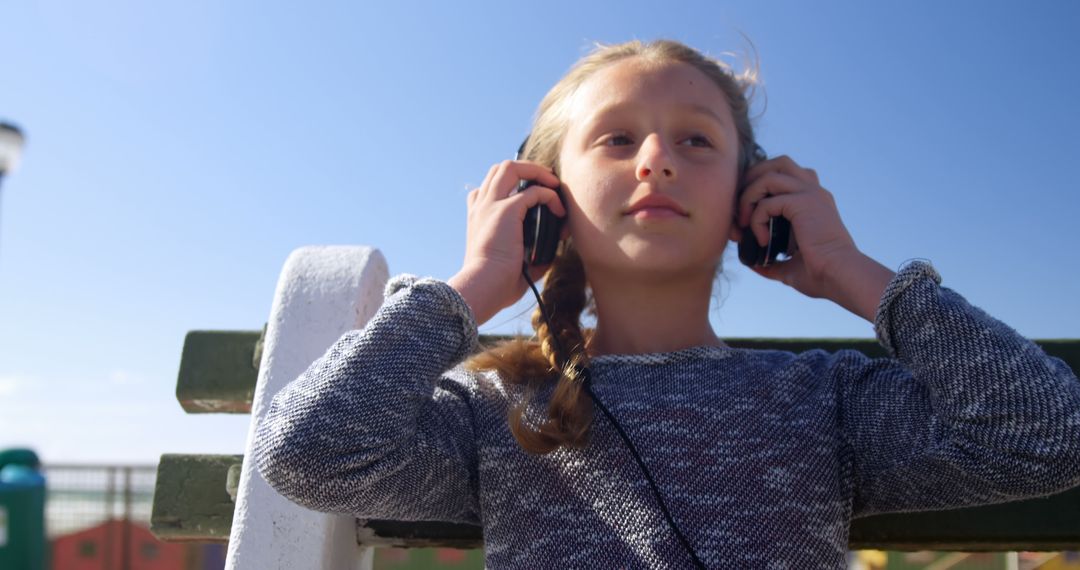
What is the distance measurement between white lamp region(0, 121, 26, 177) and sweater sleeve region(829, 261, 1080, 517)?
7.10 metres

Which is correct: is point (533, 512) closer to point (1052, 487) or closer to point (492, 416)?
point (492, 416)

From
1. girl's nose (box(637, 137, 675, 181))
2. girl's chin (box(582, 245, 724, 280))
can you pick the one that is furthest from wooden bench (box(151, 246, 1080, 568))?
girl's nose (box(637, 137, 675, 181))

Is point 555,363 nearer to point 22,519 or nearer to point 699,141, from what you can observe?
point 699,141

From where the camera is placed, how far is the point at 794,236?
68.7 inches

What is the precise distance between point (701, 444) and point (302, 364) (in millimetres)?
806

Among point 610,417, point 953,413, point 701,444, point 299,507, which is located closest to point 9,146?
point 299,507

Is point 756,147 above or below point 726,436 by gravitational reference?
above

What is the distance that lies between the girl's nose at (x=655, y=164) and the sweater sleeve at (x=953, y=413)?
1.49ft

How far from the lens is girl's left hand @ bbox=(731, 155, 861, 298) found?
1654 mm

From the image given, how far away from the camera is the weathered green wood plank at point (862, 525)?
1.63m

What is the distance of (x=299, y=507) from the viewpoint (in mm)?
1584

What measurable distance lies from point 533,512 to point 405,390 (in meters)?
0.32

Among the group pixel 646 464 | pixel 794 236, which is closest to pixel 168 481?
pixel 646 464

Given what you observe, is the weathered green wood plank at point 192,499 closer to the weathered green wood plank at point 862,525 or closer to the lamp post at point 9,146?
the weathered green wood plank at point 862,525
